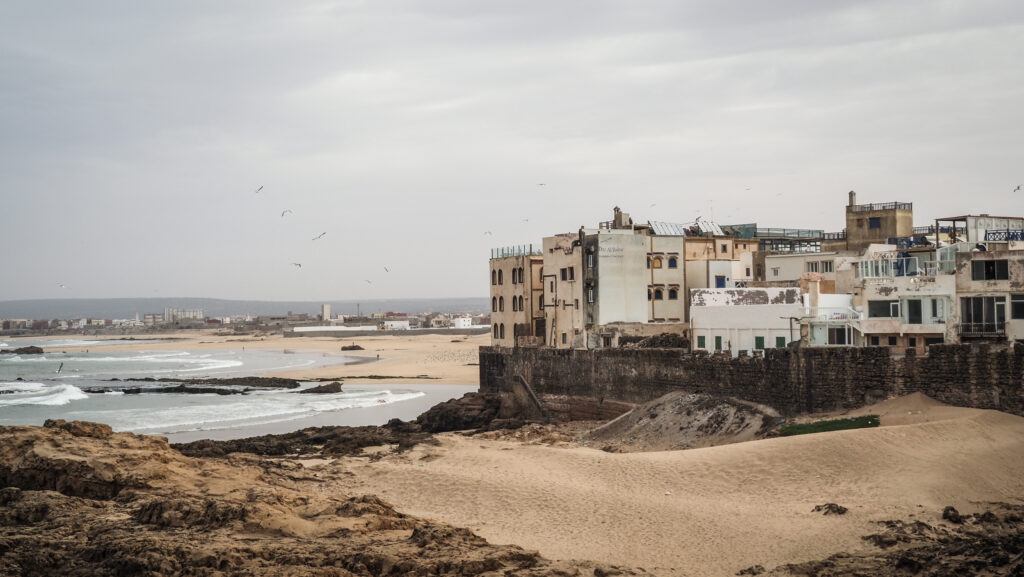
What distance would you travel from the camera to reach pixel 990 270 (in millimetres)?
29297

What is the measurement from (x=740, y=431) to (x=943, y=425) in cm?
691

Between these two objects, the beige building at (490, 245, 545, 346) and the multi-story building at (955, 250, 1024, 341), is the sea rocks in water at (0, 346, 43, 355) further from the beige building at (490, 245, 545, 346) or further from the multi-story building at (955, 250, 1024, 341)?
the multi-story building at (955, 250, 1024, 341)

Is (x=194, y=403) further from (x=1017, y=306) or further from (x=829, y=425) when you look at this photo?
(x=1017, y=306)

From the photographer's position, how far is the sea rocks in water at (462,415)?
131 ft

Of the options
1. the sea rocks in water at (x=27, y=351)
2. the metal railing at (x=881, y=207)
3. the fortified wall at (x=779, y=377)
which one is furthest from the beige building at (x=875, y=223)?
the sea rocks in water at (x=27, y=351)

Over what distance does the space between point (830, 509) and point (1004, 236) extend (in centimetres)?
1640

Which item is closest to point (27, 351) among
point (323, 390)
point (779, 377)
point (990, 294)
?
point (323, 390)

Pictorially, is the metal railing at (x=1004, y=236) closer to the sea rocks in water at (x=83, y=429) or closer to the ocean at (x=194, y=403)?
the ocean at (x=194, y=403)

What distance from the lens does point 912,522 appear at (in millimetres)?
18969

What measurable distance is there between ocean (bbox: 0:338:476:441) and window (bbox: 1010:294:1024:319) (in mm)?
25990

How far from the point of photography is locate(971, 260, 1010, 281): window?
94.8ft

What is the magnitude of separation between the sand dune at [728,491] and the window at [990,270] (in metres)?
5.09

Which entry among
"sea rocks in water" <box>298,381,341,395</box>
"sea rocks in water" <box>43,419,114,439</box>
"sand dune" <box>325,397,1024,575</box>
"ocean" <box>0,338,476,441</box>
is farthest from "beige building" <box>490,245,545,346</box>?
"sea rocks in water" <box>43,419,114,439</box>

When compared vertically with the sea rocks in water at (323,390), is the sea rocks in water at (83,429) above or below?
above
